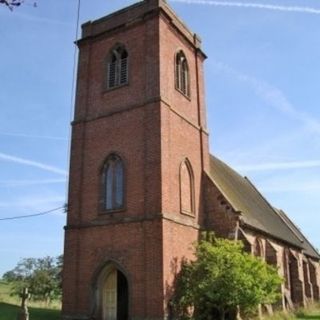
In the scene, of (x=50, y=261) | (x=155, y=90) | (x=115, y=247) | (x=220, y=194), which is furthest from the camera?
(x=50, y=261)

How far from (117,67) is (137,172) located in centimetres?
571

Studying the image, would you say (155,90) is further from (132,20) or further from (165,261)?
(165,261)

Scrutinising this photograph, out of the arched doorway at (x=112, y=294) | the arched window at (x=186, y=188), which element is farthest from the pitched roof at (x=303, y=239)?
the arched doorway at (x=112, y=294)

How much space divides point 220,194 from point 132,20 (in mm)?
9235

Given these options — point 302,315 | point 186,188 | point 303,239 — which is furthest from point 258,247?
point 303,239

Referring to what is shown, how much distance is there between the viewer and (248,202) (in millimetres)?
30328

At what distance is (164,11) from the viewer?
2222 centimetres

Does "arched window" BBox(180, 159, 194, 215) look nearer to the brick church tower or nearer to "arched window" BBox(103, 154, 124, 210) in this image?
the brick church tower

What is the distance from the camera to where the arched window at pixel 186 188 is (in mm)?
20859

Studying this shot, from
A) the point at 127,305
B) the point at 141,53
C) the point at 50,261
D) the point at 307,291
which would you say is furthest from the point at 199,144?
the point at 50,261

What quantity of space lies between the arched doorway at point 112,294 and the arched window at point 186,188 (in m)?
3.92

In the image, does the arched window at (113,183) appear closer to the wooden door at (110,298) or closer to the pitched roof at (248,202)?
the wooden door at (110,298)

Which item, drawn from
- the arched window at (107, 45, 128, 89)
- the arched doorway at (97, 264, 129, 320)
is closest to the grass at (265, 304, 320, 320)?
the arched doorway at (97, 264, 129, 320)

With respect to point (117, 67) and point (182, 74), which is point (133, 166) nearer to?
point (117, 67)
